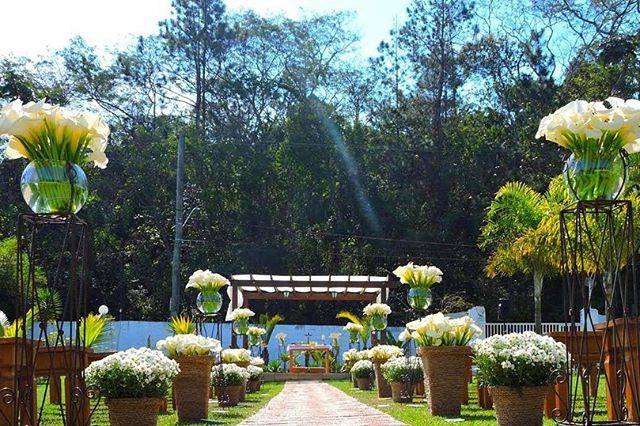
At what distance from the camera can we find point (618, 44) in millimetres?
28641

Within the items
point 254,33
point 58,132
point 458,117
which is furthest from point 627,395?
point 254,33

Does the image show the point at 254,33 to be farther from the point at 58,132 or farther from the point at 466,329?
the point at 58,132

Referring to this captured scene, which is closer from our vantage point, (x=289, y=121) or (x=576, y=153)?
(x=576, y=153)

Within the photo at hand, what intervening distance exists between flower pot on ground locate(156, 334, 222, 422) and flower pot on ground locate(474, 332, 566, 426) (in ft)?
11.7

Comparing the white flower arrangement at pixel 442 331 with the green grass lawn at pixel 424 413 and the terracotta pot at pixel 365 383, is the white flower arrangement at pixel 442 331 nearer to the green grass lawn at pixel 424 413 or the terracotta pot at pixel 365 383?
the green grass lawn at pixel 424 413

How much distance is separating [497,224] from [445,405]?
11991 mm

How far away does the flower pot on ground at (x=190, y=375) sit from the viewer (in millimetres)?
9445

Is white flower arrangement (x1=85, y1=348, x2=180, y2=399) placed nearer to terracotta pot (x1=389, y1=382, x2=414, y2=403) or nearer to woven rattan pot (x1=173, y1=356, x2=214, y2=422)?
woven rattan pot (x1=173, y1=356, x2=214, y2=422)

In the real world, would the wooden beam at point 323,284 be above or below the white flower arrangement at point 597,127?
above

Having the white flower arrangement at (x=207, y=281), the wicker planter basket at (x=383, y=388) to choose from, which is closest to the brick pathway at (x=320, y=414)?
the wicker planter basket at (x=383, y=388)

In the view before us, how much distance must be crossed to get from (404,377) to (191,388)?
157 inches

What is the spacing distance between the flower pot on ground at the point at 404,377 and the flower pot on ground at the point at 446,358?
9.66 feet

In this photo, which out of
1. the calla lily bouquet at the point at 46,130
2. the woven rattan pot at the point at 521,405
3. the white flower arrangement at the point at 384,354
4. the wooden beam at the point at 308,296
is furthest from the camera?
the wooden beam at the point at 308,296

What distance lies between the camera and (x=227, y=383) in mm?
12539
